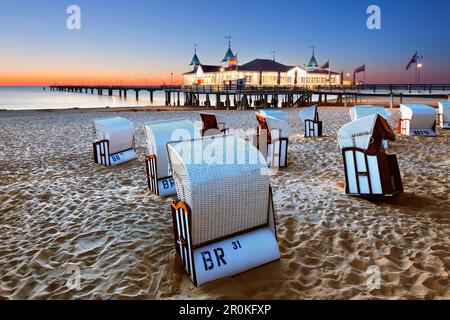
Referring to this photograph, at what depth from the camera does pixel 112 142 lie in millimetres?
8398

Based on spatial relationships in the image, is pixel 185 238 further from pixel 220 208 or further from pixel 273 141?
pixel 273 141

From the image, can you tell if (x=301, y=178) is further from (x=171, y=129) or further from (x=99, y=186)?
(x=99, y=186)

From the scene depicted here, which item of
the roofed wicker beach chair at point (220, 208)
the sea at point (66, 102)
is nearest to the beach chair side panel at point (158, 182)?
the roofed wicker beach chair at point (220, 208)

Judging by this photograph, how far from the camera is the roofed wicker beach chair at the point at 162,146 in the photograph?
5.88m

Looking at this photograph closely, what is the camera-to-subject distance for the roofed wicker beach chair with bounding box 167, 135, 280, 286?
318 cm

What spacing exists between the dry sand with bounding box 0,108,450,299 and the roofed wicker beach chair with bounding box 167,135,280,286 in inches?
6.7

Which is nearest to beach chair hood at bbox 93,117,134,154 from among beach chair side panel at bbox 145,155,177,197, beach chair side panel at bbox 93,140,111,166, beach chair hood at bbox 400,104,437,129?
beach chair side panel at bbox 93,140,111,166

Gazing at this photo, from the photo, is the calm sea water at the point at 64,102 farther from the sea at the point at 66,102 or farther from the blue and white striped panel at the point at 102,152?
the blue and white striped panel at the point at 102,152

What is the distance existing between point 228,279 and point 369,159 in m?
3.23

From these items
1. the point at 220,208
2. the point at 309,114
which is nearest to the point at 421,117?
the point at 309,114

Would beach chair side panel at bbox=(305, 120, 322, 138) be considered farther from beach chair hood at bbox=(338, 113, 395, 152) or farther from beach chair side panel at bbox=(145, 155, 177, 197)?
beach chair side panel at bbox=(145, 155, 177, 197)

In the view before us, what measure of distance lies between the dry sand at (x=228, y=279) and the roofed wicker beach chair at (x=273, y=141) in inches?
17.3
